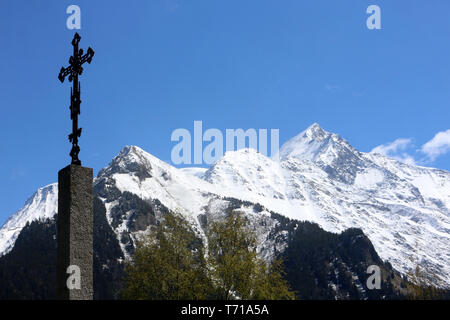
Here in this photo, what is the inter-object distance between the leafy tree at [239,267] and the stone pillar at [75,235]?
18.4 meters

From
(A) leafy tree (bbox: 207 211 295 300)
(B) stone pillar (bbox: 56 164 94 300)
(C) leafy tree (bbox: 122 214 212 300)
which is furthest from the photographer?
(C) leafy tree (bbox: 122 214 212 300)

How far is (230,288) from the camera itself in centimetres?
3581

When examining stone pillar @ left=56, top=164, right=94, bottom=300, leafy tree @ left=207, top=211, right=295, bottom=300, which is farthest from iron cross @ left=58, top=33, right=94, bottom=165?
leafy tree @ left=207, top=211, right=295, bottom=300

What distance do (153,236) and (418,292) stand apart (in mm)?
19216

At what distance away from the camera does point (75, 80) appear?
59.7ft

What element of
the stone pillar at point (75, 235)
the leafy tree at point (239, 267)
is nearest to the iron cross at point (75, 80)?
the stone pillar at point (75, 235)

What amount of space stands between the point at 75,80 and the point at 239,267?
67.1 ft

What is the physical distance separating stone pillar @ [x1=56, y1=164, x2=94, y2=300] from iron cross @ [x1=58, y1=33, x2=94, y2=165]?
66 cm

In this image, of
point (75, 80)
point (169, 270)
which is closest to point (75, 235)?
point (75, 80)

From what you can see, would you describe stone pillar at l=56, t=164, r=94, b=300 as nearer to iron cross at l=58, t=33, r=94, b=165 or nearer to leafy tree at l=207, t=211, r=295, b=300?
iron cross at l=58, t=33, r=94, b=165

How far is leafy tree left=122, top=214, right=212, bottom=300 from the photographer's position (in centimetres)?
3641

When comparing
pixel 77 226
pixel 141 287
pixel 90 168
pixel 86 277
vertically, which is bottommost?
pixel 141 287
